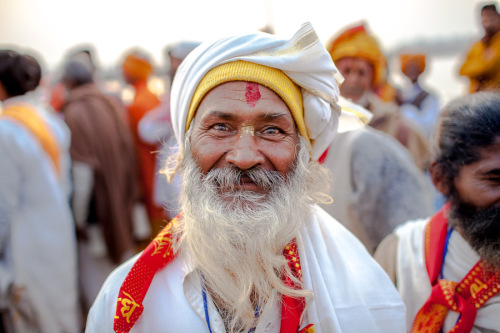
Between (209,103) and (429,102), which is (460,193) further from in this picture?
(429,102)

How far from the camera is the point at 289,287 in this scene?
1.62 m

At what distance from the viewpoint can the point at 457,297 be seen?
5.79 ft

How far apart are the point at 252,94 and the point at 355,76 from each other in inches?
80.2

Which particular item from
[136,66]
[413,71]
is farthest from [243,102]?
[413,71]

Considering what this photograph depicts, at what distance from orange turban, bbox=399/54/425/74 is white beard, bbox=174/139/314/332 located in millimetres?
6728

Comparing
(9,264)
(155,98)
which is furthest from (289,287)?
(155,98)

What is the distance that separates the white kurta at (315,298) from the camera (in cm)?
159

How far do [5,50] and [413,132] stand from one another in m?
3.48

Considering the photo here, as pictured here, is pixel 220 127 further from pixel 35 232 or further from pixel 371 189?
pixel 35 232

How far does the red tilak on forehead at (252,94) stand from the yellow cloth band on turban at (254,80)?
0.06 feet

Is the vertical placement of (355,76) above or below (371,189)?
above

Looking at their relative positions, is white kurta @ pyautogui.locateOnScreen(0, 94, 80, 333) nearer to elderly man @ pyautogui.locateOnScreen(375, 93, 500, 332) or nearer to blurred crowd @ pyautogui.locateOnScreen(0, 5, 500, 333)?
blurred crowd @ pyautogui.locateOnScreen(0, 5, 500, 333)

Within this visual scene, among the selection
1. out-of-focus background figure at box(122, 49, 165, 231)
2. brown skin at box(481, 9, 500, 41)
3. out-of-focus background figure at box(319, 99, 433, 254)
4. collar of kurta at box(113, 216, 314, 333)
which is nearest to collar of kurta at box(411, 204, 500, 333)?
collar of kurta at box(113, 216, 314, 333)

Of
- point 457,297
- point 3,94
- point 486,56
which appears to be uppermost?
point 486,56
